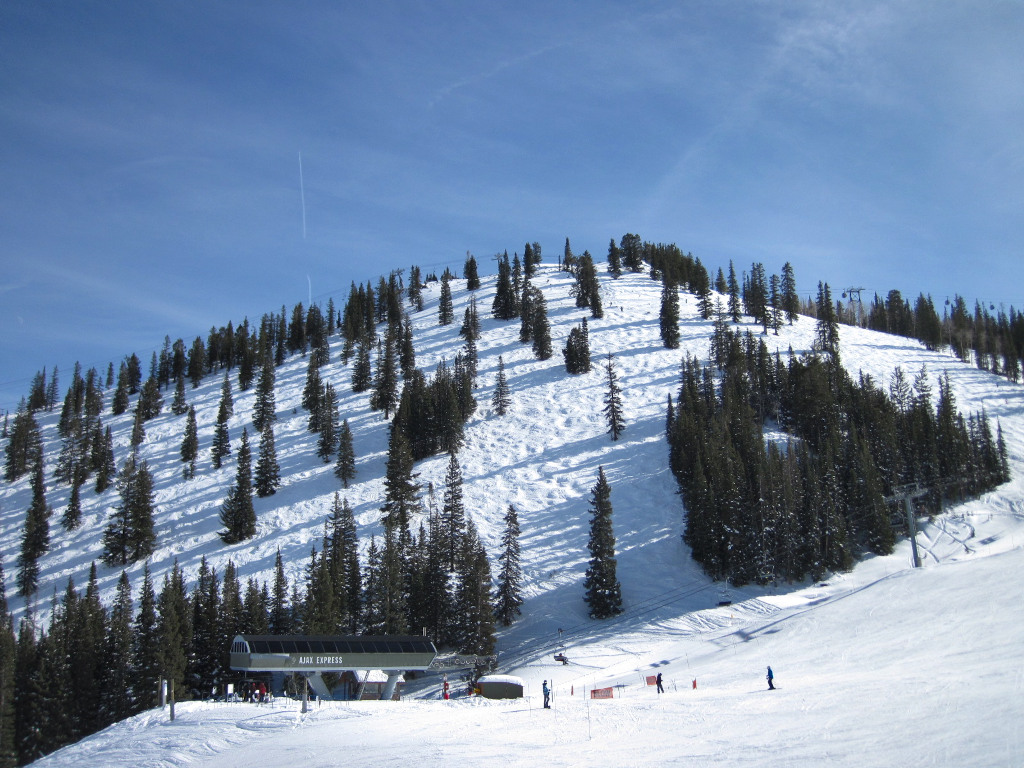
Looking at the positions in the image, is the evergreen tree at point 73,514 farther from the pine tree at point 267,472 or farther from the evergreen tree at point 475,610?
the evergreen tree at point 475,610

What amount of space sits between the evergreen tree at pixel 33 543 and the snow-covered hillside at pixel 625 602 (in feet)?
4.41

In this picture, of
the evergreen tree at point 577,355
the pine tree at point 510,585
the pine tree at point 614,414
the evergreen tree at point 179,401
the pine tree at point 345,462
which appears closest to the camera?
the pine tree at point 510,585

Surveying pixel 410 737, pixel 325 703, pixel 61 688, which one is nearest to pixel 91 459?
pixel 61 688

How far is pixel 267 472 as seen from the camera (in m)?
97.0

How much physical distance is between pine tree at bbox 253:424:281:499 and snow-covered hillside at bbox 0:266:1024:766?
2.20 m

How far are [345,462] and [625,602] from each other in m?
43.0

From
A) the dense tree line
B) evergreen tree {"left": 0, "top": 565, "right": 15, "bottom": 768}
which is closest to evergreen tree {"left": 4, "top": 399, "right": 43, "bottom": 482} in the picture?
evergreen tree {"left": 0, "top": 565, "right": 15, "bottom": 768}

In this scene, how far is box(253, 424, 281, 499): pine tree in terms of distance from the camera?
96.1m

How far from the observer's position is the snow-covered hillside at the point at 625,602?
26.5m

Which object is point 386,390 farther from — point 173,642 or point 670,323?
point 173,642

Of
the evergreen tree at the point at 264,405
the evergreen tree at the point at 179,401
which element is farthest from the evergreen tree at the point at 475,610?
the evergreen tree at the point at 179,401

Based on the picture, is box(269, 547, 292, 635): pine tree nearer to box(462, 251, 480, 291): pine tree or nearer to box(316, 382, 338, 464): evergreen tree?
box(316, 382, 338, 464): evergreen tree

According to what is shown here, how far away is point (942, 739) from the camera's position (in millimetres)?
21391

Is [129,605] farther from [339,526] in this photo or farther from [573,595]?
[573,595]
